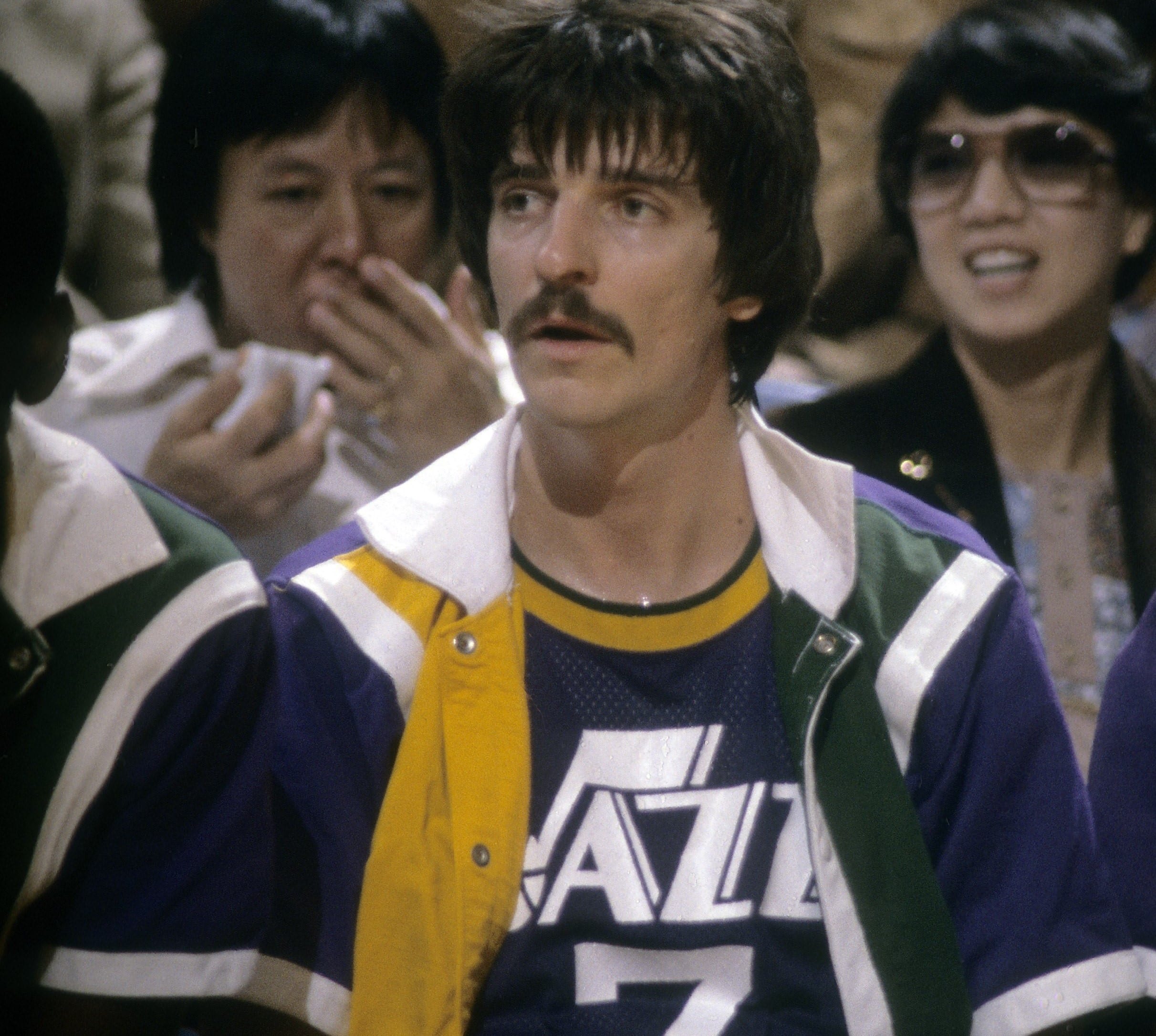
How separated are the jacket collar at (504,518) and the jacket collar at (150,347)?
1.22 feet

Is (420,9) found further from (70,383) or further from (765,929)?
(765,929)

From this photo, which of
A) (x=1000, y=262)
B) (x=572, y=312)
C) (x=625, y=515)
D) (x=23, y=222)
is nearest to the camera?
(x=23, y=222)

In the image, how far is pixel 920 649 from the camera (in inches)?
53.7

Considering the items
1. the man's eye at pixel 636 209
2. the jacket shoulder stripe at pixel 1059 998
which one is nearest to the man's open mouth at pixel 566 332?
the man's eye at pixel 636 209

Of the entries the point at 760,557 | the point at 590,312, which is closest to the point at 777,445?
the point at 760,557

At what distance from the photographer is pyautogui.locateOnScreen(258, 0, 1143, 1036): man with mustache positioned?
4.27 ft

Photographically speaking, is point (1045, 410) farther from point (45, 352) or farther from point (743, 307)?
point (45, 352)

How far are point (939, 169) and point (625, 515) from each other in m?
0.57

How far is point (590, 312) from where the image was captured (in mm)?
1314

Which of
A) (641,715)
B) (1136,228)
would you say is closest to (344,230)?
(641,715)

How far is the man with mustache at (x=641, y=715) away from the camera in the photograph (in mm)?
1302

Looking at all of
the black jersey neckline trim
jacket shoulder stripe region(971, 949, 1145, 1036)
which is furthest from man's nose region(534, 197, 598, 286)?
jacket shoulder stripe region(971, 949, 1145, 1036)

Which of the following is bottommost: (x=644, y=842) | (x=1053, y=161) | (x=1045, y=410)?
(x=644, y=842)

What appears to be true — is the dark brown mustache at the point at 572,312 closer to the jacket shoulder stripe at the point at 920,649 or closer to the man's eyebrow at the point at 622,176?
the man's eyebrow at the point at 622,176
